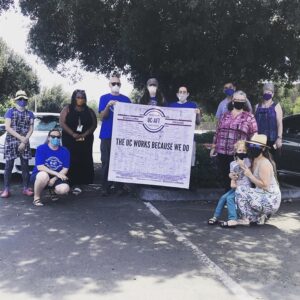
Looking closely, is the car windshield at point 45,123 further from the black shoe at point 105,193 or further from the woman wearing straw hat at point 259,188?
the woman wearing straw hat at point 259,188

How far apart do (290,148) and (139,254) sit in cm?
587

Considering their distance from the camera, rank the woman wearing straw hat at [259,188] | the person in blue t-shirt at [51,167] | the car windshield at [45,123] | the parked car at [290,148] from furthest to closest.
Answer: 1. the car windshield at [45,123]
2. the parked car at [290,148]
3. the person in blue t-shirt at [51,167]
4. the woman wearing straw hat at [259,188]

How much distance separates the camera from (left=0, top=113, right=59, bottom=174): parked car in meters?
8.91

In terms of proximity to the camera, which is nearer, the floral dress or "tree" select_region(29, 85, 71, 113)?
the floral dress

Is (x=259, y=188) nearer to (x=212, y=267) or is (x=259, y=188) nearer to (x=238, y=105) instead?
(x=238, y=105)

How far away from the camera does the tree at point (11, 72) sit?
3012 centimetres

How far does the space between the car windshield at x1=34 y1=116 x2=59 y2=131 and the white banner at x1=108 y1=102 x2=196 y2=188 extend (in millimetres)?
3083

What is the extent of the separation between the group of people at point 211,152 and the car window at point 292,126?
2.62 metres

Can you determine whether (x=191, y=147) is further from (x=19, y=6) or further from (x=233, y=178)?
(x=19, y=6)

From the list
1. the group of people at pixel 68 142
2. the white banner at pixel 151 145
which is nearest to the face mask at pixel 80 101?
the group of people at pixel 68 142

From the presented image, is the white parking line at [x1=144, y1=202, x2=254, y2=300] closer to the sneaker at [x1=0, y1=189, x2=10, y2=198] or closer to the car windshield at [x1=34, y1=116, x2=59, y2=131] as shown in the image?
the sneaker at [x1=0, y1=189, x2=10, y2=198]

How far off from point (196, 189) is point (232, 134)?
6.05ft

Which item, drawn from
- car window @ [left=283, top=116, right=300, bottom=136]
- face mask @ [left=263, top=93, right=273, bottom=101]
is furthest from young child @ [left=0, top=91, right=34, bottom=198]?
car window @ [left=283, top=116, right=300, bottom=136]

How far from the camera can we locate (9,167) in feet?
25.4
